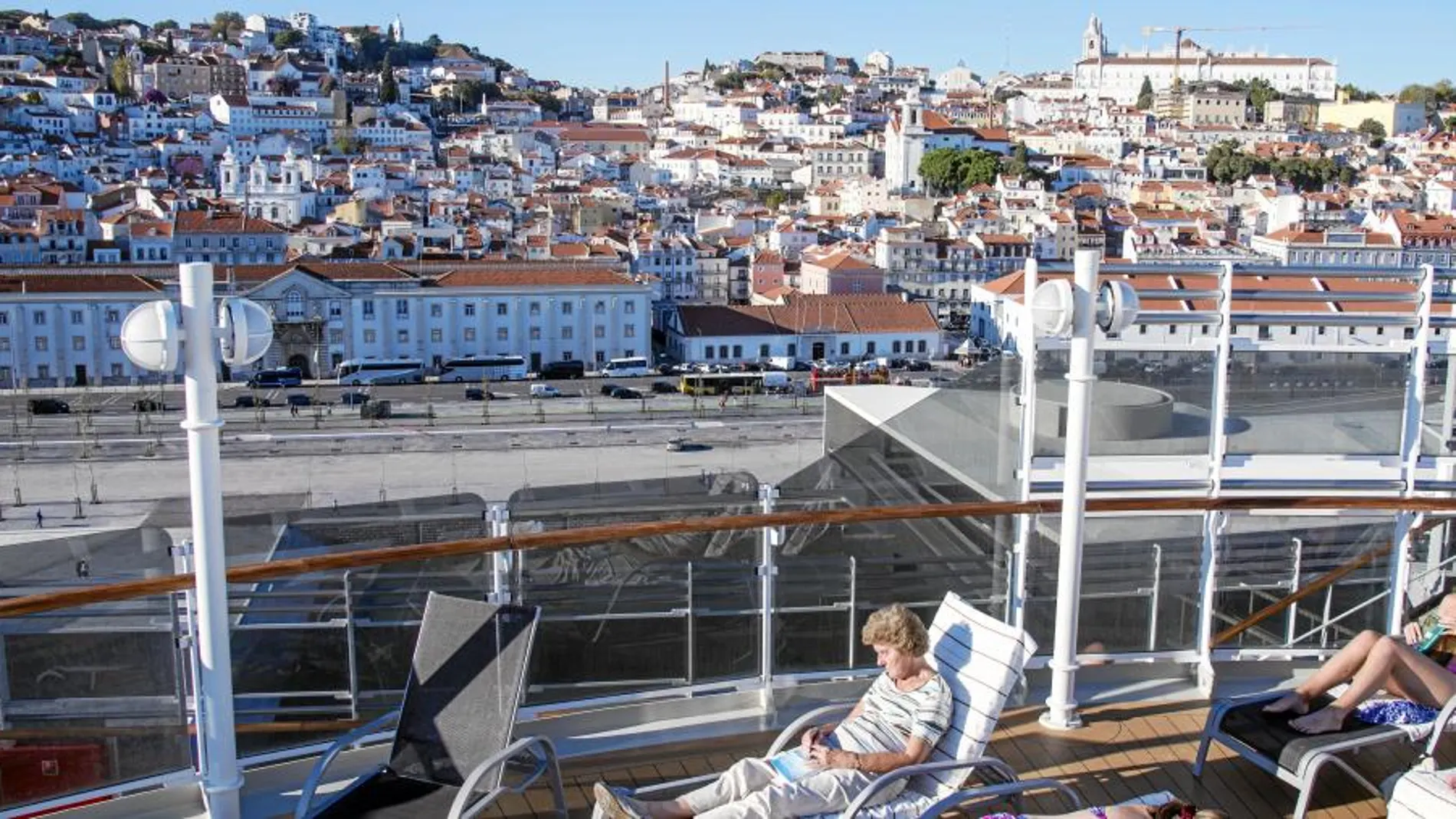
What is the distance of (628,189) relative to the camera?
6519 cm

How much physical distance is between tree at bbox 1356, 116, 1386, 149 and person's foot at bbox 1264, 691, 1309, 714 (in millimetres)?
88427

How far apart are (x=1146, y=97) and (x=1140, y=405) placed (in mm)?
96815

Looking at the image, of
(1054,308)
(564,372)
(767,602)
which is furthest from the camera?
(564,372)

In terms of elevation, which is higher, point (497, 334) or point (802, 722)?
point (802, 722)

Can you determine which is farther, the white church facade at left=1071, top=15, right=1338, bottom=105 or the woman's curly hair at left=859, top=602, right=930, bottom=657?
the white church facade at left=1071, top=15, right=1338, bottom=105

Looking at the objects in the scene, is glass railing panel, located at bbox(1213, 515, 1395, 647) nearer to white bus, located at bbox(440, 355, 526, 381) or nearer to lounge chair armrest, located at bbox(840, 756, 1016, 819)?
lounge chair armrest, located at bbox(840, 756, 1016, 819)

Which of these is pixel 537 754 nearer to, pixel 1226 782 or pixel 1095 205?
pixel 1226 782

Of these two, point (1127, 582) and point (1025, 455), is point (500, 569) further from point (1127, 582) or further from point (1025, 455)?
point (1127, 582)

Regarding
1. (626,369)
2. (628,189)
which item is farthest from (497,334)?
(628,189)

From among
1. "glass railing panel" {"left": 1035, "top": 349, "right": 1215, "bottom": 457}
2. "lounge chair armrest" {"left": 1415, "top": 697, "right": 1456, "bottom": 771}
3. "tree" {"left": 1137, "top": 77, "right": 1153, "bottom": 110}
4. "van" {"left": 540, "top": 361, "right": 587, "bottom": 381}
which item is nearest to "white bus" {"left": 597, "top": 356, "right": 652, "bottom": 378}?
"van" {"left": 540, "top": 361, "right": 587, "bottom": 381}

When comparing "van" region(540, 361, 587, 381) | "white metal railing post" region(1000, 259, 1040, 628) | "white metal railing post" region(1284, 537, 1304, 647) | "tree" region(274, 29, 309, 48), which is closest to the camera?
"white metal railing post" region(1000, 259, 1040, 628)

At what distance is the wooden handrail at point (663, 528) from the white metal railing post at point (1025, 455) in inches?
3.3

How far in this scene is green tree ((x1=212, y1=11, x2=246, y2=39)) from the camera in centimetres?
9238

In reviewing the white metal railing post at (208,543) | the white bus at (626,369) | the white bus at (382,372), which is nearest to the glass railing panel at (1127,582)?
the white metal railing post at (208,543)
